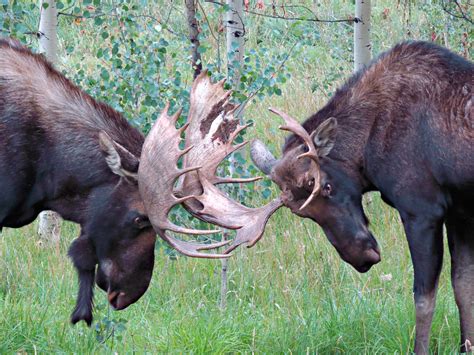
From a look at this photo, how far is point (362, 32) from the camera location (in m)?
7.98

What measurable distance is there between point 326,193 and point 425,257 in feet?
2.29

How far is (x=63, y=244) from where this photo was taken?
25.0ft

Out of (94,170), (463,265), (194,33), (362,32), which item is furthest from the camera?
(362,32)

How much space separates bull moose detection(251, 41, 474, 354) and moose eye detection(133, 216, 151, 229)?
94 cm

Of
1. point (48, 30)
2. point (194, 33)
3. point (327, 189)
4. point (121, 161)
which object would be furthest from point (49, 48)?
point (327, 189)

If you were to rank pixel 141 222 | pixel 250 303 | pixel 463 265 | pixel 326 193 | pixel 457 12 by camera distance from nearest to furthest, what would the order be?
1. pixel 141 222
2. pixel 326 193
3. pixel 463 265
4. pixel 250 303
5. pixel 457 12

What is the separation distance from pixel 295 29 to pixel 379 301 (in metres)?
2.00

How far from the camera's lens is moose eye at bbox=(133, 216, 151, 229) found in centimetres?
536

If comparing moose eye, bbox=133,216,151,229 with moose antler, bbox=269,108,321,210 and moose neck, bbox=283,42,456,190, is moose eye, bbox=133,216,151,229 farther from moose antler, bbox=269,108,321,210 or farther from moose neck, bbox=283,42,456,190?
moose neck, bbox=283,42,456,190

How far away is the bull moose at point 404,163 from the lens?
5.62m

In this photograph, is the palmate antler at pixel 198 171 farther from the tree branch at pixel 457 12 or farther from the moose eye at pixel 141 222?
the tree branch at pixel 457 12

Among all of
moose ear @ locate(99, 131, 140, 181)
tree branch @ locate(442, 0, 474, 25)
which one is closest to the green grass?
moose ear @ locate(99, 131, 140, 181)

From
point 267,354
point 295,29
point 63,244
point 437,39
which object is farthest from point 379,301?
point 437,39

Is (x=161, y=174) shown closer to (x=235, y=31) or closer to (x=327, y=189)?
(x=327, y=189)
